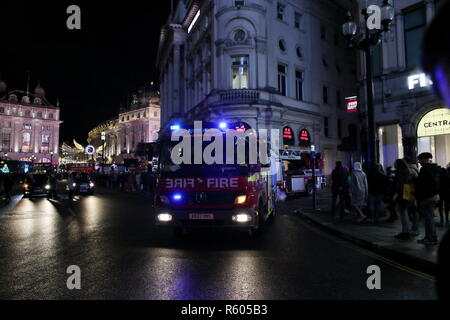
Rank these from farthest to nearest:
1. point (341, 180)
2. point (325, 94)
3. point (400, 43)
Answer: point (325, 94), point (400, 43), point (341, 180)

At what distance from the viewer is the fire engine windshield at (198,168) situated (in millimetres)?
8086

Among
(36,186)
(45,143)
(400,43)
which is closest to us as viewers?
(400,43)

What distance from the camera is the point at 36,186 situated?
896 inches

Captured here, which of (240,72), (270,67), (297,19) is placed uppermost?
(297,19)

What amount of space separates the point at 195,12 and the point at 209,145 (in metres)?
29.9

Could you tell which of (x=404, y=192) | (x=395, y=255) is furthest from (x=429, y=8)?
(x=395, y=255)

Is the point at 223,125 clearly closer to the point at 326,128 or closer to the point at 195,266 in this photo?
the point at 195,266

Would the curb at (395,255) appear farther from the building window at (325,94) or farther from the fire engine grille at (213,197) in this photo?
the building window at (325,94)

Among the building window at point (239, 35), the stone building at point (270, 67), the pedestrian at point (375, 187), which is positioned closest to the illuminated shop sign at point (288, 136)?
the stone building at point (270, 67)

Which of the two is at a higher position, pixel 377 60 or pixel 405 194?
pixel 377 60

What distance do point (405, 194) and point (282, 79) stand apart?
2314 cm

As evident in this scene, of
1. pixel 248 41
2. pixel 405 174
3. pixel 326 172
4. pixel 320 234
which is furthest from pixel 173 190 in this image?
pixel 326 172

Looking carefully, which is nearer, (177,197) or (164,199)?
(177,197)

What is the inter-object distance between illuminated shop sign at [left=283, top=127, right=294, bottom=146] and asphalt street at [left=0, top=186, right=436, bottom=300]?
63.4ft
